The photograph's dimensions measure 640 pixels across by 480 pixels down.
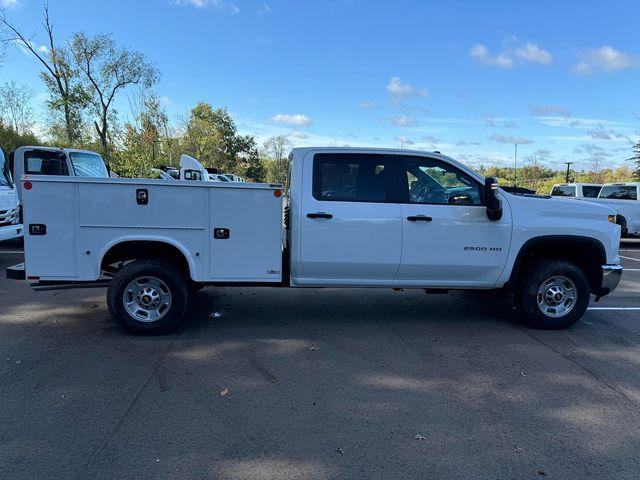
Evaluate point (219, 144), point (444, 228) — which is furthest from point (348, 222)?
point (219, 144)

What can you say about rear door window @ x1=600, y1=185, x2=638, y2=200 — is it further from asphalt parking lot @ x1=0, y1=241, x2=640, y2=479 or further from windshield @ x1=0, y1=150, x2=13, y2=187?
windshield @ x1=0, y1=150, x2=13, y2=187

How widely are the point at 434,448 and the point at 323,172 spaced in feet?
10.7

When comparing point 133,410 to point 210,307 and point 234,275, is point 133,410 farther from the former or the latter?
point 210,307

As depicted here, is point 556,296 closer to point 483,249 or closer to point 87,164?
point 483,249

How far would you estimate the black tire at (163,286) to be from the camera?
5184 millimetres

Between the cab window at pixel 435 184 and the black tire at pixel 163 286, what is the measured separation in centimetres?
275

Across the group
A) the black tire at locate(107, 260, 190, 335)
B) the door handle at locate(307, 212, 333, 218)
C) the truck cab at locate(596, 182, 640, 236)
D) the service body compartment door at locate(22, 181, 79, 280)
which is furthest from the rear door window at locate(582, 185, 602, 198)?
the service body compartment door at locate(22, 181, 79, 280)

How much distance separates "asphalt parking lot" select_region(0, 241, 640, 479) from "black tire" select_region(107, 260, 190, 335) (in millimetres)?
163

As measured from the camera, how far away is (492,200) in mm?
5410

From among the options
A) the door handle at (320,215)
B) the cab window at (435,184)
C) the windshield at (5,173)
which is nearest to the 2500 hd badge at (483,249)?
the cab window at (435,184)

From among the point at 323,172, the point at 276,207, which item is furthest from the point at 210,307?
the point at 323,172

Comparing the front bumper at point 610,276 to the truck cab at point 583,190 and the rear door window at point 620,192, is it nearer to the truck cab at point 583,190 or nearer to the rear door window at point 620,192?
the rear door window at point 620,192

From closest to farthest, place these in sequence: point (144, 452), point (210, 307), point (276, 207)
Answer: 1. point (144, 452)
2. point (276, 207)
3. point (210, 307)

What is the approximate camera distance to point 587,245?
5.76 meters
